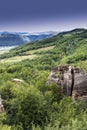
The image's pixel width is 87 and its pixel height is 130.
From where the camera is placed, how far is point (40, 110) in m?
66.5

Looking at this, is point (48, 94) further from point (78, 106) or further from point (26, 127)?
point (26, 127)

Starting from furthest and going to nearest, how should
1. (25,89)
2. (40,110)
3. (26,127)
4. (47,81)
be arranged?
(47,81)
(25,89)
(40,110)
(26,127)

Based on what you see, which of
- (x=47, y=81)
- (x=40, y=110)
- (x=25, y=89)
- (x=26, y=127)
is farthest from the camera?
(x=47, y=81)

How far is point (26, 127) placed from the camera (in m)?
62.5

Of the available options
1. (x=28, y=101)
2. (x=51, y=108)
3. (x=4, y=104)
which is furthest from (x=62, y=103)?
(x=4, y=104)

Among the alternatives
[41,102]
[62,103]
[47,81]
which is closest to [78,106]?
[62,103]

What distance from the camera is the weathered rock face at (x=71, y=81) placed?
241 ft

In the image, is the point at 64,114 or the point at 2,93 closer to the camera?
the point at 64,114

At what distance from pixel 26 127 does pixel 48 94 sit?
472 inches

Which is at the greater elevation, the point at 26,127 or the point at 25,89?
the point at 25,89

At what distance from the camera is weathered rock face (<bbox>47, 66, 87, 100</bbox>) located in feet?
241

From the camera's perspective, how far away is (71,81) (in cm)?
7581

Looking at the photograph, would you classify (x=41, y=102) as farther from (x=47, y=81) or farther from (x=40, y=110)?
(x=47, y=81)

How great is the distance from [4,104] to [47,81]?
1609 cm
